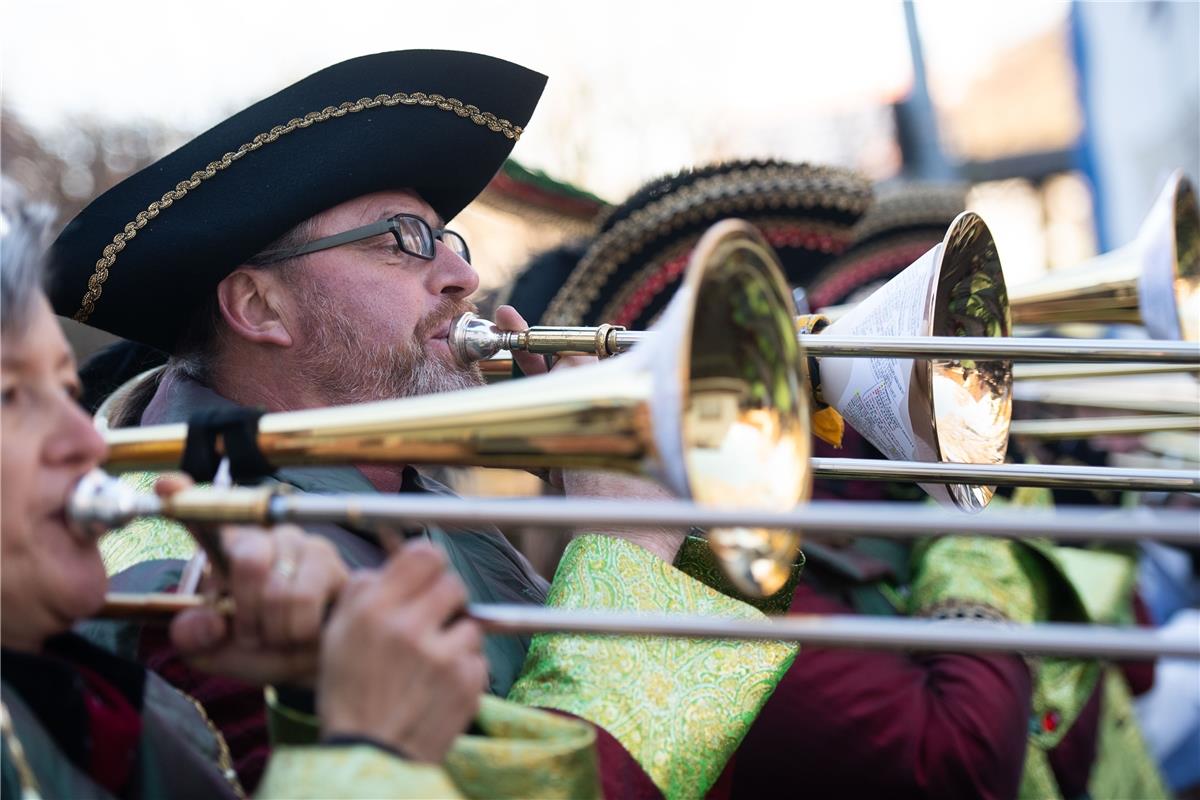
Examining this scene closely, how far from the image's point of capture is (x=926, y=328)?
2.15 metres

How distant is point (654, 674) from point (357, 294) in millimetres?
1014

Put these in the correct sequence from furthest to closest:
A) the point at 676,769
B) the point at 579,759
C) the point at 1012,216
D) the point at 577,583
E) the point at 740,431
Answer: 1. the point at 1012,216
2. the point at 577,583
3. the point at 676,769
4. the point at 740,431
5. the point at 579,759

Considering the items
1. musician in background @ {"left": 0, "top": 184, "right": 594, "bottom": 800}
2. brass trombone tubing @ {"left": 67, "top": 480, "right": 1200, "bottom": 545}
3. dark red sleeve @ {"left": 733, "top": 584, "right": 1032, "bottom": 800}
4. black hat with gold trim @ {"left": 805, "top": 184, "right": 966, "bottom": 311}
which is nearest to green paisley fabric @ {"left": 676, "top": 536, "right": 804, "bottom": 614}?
dark red sleeve @ {"left": 733, "top": 584, "right": 1032, "bottom": 800}

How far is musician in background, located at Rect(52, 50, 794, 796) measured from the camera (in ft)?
6.47

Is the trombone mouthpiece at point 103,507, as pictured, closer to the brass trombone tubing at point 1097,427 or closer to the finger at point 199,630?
the finger at point 199,630

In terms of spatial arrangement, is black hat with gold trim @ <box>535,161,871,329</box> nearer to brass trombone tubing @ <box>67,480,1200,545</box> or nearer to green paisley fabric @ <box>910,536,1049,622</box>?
green paisley fabric @ <box>910,536,1049,622</box>

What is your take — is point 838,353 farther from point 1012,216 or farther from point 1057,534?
point 1012,216

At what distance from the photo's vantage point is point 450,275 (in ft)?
8.43

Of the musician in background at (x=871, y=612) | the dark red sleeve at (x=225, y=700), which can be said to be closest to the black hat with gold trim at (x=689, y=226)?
the musician in background at (x=871, y=612)

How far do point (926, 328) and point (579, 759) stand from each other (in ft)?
3.48

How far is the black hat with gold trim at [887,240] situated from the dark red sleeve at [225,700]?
294 cm

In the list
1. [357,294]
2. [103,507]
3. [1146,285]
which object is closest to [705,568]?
[357,294]

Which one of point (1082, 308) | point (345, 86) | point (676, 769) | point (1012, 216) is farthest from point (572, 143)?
point (676, 769)

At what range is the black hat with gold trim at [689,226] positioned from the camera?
3525 mm
